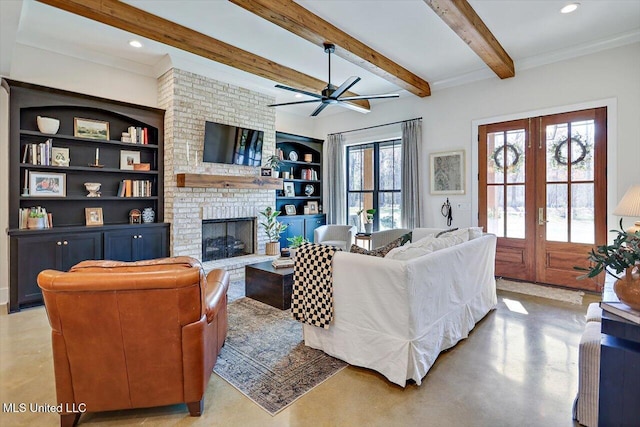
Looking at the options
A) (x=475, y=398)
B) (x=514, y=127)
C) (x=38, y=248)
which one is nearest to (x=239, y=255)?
(x=38, y=248)

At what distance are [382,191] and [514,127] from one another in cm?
252

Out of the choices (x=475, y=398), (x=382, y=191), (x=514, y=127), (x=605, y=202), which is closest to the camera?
(x=475, y=398)

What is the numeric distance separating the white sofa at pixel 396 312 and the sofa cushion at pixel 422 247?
8 centimetres

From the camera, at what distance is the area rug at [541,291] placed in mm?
4000

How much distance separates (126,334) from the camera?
67.3 inches

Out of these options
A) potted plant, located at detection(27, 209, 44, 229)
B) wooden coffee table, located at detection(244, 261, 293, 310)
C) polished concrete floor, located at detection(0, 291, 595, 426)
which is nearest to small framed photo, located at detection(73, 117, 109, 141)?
potted plant, located at detection(27, 209, 44, 229)

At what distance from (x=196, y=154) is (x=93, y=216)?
5.28 ft

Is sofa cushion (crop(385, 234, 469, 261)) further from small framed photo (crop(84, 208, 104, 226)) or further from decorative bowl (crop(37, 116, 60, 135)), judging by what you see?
decorative bowl (crop(37, 116, 60, 135))

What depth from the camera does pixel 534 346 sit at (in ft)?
9.05

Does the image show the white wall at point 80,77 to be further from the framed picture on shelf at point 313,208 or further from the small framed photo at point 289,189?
the framed picture on shelf at point 313,208

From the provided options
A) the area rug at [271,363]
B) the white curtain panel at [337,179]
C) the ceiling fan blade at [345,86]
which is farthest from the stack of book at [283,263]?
the white curtain panel at [337,179]

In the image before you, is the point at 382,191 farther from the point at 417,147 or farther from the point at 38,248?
the point at 38,248

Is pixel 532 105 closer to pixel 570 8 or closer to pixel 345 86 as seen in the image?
pixel 570 8

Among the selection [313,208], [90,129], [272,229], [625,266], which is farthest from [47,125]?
[625,266]
